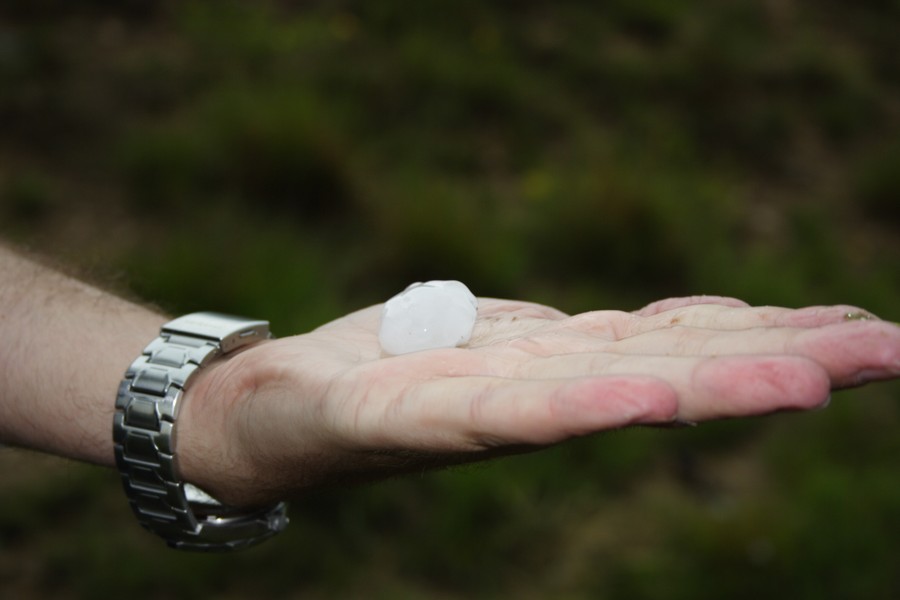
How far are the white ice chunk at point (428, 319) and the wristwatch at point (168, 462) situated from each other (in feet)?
0.99

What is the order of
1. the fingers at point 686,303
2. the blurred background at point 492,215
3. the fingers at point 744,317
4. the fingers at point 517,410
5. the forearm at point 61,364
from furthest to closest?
the blurred background at point 492,215 < the forearm at point 61,364 < the fingers at point 686,303 < the fingers at point 744,317 < the fingers at point 517,410

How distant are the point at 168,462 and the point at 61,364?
0.35 meters

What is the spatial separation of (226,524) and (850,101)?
362cm

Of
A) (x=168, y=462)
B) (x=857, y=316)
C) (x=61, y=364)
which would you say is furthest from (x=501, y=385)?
(x=61, y=364)

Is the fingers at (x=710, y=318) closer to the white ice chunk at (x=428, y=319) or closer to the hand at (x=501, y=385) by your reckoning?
the hand at (x=501, y=385)

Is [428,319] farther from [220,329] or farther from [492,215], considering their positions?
[492,215]

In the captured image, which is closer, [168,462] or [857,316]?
[857,316]

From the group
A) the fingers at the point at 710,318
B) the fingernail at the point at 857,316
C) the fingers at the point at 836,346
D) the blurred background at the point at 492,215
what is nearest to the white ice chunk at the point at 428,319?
the fingers at the point at 710,318

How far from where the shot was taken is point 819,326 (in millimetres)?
1152

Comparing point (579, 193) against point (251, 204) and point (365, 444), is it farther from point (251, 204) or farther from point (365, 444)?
point (365, 444)

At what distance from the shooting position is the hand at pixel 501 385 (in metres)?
1.01

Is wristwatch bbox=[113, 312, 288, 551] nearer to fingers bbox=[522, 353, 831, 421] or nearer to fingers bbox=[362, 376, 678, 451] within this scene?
fingers bbox=[362, 376, 678, 451]

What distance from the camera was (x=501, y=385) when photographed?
1.09 m

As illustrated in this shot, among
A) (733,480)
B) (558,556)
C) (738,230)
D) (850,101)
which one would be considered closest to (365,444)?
(558,556)
